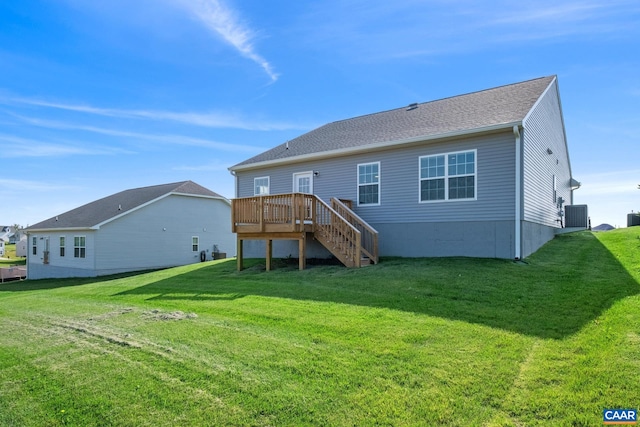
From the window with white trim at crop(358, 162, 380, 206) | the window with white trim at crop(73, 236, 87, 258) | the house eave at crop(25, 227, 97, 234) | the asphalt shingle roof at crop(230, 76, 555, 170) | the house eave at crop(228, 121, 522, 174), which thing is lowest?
the window with white trim at crop(73, 236, 87, 258)

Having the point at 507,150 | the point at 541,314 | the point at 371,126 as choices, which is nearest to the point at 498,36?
the point at 507,150

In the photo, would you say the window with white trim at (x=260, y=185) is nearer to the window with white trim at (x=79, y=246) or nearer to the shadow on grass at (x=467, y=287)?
the shadow on grass at (x=467, y=287)

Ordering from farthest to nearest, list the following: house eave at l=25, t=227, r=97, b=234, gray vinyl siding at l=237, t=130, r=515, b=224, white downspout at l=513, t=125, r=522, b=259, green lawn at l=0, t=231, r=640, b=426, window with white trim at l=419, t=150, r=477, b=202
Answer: house eave at l=25, t=227, r=97, b=234
window with white trim at l=419, t=150, r=477, b=202
gray vinyl siding at l=237, t=130, r=515, b=224
white downspout at l=513, t=125, r=522, b=259
green lawn at l=0, t=231, r=640, b=426

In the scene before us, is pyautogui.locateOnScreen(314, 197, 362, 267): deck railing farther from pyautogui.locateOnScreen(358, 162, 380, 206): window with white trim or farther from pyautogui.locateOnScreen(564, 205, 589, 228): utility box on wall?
pyautogui.locateOnScreen(564, 205, 589, 228): utility box on wall

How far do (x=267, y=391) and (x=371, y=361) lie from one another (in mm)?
1229

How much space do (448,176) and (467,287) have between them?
15.6ft

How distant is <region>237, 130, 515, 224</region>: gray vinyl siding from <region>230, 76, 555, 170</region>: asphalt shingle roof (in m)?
0.48

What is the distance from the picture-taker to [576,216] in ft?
54.3

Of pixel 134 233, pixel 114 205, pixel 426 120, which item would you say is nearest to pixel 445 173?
pixel 426 120

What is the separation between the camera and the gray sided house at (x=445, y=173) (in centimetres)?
1071

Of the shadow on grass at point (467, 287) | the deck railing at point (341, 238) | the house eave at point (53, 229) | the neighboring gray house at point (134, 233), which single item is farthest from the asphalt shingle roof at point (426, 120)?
the house eave at point (53, 229)

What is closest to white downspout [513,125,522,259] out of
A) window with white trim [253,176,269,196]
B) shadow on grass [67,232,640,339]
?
shadow on grass [67,232,640,339]

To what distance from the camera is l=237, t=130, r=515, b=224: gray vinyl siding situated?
10680mm

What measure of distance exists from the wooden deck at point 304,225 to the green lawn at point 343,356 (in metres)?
3.01
